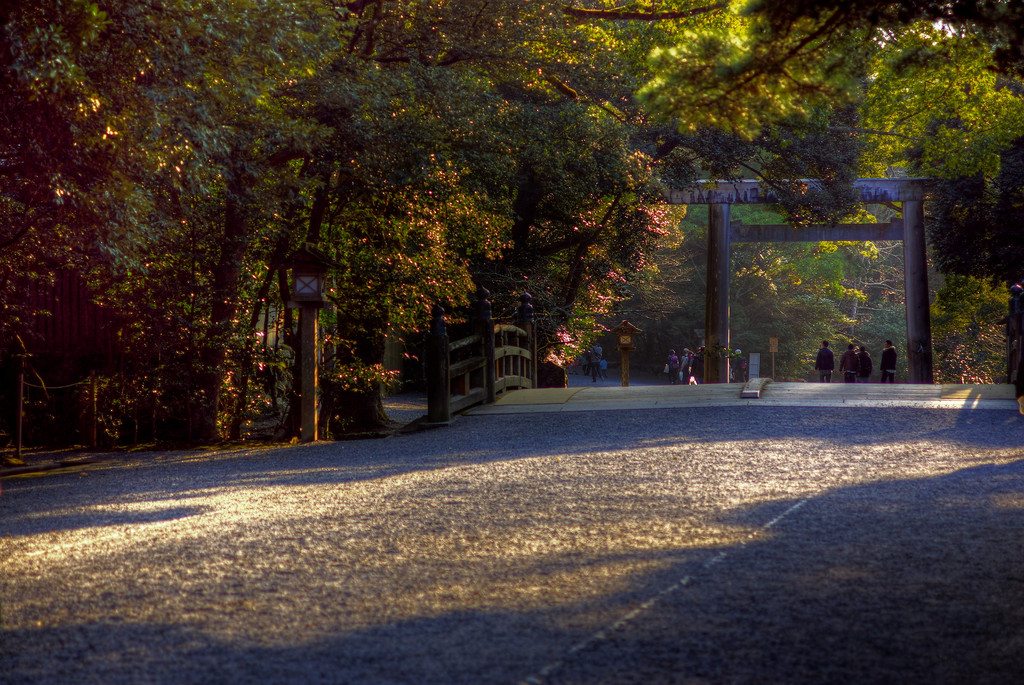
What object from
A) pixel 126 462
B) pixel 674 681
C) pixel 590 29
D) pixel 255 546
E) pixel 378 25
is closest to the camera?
pixel 674 681

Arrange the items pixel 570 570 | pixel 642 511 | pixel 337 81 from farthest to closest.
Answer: pixel 337 81
pixel 642 511
pixel 570 570

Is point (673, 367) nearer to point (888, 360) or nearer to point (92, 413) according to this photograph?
point (888, 360)

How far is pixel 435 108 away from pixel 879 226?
14082 mm

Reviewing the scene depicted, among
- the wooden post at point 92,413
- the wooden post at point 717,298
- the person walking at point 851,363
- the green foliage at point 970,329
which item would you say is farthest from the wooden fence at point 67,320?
the green foliage at point 970,329

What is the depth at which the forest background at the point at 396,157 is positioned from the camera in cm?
586

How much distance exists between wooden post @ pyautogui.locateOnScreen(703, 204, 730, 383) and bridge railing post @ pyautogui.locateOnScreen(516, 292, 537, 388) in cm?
655

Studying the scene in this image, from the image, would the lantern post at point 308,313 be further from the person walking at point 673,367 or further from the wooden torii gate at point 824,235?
the person walking at point 673,367

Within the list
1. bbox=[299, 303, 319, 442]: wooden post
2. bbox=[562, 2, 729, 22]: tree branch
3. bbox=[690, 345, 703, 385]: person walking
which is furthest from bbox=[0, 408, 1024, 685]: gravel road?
bbox=[690, 345, 703, 385]: person walking

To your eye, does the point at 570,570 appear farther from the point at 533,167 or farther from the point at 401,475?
the point at 533,167

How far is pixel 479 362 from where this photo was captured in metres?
13.1

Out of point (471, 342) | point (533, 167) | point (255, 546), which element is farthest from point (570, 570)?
point (533, 167)

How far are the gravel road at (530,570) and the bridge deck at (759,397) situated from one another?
11.1 ft

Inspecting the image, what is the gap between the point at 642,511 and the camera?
6047 millimetres

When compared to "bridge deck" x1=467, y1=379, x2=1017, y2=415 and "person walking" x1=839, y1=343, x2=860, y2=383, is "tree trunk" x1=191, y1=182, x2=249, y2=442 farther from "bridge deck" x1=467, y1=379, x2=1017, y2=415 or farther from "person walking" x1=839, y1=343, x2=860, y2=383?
"person walking" x1=839, y1=343, x2=860, y2=383
